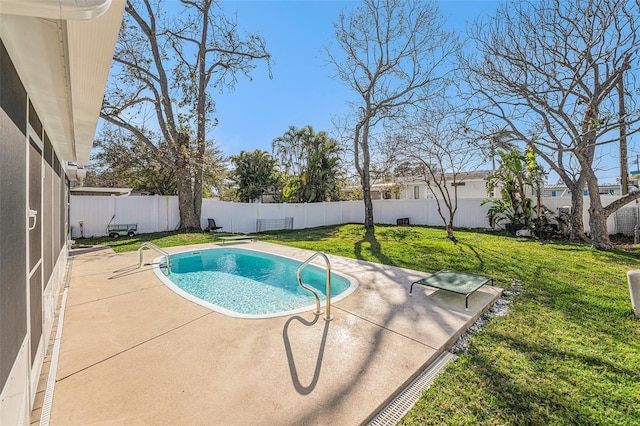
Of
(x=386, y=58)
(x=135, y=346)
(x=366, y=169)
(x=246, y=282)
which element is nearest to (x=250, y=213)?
(x=366, y=169)

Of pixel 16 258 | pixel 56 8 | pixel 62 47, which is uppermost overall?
pixel 62 47

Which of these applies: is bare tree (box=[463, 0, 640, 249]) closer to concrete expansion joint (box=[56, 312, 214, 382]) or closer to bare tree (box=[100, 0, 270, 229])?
concrete expansion joint (box=[56, 312, 214, 382])

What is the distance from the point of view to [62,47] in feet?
7.63

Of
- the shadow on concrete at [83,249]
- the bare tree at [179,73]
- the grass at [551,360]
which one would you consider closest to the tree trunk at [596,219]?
the grass at [551,360]

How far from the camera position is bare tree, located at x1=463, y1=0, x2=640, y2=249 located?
7875 millimetres

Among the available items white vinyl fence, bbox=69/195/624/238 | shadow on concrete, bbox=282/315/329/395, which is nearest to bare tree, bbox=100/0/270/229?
white vinyl fence, bbox=69/195/624/238

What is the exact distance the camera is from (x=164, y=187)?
22047 mm

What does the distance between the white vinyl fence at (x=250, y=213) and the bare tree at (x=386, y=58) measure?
4.27m

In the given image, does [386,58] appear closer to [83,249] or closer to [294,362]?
[294,362]

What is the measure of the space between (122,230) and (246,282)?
34.3 ft

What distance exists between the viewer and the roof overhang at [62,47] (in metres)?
1.47

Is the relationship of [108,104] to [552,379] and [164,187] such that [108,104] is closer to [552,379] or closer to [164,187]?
[164,187]

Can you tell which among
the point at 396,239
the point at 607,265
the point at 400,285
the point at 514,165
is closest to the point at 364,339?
the point at 400,285

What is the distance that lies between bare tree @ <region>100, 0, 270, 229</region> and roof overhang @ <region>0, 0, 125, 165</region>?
36.7 feet
